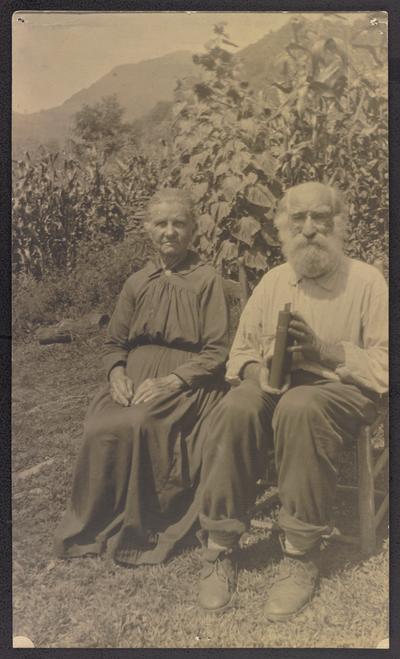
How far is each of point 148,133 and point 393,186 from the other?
4.75ft

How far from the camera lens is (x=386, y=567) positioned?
3965 mm

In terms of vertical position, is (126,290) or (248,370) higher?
(126,290)

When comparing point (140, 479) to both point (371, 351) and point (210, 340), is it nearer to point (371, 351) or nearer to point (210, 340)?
point (210, 340)

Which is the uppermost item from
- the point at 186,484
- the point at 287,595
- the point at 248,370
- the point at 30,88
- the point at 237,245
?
the point at 30,88

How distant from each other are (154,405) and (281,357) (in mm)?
754

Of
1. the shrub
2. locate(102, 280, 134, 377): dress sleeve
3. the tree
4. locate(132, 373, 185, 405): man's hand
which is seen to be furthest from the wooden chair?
the tree

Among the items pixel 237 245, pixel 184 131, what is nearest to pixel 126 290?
pixel 237 245

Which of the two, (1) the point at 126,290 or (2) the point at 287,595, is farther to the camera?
(1) the point at 126,290

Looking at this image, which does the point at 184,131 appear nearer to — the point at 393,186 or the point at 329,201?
the point at 329,201

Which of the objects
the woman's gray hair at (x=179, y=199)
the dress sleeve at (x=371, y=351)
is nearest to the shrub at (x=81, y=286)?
the woman's gray hair at (x=179, y=199)

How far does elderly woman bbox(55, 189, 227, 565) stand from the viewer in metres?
3.97

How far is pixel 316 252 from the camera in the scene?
405cm

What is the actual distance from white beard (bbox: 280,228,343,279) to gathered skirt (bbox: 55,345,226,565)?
0.83 metres

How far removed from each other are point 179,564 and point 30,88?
286 centimetres
